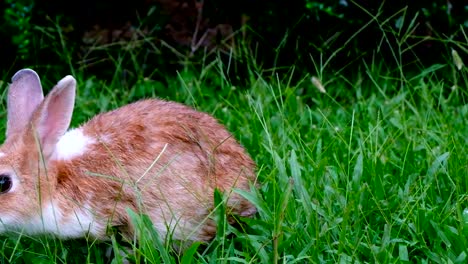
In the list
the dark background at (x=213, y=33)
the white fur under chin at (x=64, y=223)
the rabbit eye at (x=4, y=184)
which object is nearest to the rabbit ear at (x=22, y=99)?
the rabbit eye at (x=4, y=184)

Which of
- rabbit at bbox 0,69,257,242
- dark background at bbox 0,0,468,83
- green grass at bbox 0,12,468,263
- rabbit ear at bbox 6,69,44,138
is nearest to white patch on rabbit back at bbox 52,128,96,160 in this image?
rabbit at bbox 0,69,257,242

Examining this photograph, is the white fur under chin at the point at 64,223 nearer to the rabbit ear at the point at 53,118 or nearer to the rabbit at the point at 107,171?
the rabbit at the point at 107,171

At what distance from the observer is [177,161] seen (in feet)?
14.1

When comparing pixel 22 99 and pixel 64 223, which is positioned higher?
pixel 22 99

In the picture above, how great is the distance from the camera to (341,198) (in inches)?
168

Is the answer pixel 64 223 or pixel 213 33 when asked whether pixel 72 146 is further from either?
pixel 213 33

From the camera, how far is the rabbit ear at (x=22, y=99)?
443 centimetres

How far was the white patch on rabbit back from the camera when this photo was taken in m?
4.28

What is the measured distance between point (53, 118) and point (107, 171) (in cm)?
31

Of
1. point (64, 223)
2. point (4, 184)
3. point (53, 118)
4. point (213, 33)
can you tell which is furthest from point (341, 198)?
point (213, 33)

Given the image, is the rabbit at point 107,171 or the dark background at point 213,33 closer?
the rabbit at point 107,171

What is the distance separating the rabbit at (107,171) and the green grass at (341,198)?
0.11 m

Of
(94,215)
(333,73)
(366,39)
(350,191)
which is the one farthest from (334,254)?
(366,39)

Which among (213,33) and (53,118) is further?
(213,33)
